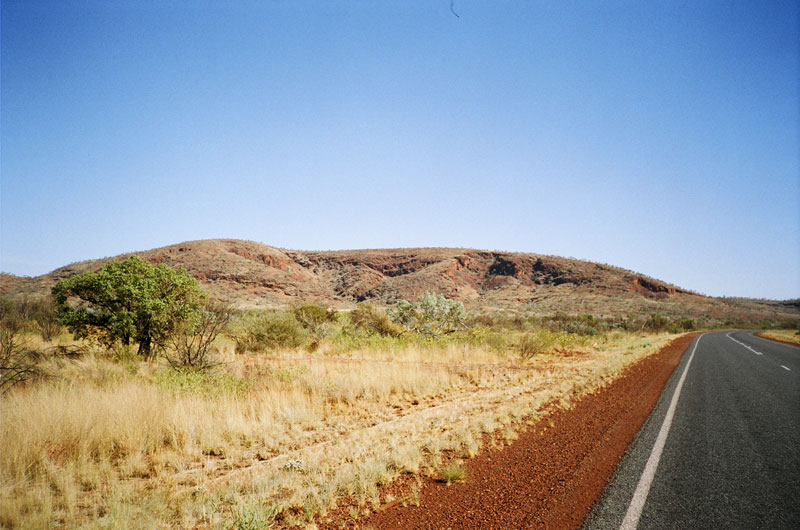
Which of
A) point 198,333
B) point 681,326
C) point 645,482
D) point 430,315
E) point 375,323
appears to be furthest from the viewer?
point 681,326

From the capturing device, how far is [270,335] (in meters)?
15.3

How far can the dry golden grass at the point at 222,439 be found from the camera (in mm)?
3619

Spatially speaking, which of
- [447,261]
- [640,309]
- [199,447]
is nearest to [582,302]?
[640,309]

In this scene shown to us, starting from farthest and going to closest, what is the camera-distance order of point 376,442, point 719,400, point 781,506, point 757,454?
point 719,400, point 376,442, point 757,454, point 781,506

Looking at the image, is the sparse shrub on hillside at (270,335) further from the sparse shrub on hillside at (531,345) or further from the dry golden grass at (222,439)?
the sparse shrub on hillside at (531,345)

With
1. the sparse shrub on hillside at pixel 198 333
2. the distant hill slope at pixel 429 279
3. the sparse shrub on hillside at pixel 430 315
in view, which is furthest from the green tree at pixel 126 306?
the distant hill slope at pixel 429 279

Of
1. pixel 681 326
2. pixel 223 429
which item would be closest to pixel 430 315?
pixel 223 429

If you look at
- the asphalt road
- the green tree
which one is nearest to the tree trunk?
the green tree

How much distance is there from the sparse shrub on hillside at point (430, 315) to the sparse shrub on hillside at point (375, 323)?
2.27 feet

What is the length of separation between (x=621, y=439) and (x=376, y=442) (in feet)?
13.1

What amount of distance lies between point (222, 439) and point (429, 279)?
7100 centimetres

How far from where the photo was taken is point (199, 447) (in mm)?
5242

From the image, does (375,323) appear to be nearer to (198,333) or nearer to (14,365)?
(198,333)

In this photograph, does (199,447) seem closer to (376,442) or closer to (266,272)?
(376,442)
